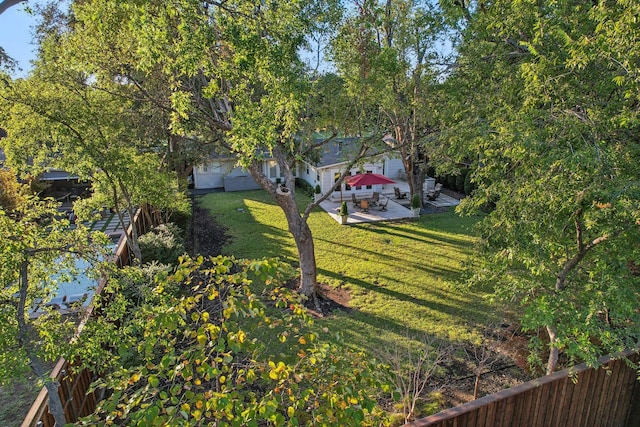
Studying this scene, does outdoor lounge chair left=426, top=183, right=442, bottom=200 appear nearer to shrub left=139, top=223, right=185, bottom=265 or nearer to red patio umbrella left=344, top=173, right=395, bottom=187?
red patio umbrella left=344, top=173, right=395, bottom=187

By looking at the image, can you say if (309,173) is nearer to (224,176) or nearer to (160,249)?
(224,176)

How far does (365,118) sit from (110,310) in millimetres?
7509

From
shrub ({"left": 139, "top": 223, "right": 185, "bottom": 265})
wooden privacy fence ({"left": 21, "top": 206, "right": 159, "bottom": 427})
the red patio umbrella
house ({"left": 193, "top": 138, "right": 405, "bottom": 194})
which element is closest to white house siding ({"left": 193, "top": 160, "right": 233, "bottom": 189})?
house ({"left": 193, "top": 138, "right": 405, "bottom": 194})

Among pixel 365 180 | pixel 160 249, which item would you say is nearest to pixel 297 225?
pixel 160 249

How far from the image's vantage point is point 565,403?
474cm

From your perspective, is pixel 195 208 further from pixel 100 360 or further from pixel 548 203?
pixel 548 203

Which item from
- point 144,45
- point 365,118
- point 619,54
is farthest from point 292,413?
point 365,118

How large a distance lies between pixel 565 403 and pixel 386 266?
7446 mm

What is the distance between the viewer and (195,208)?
20.0 m

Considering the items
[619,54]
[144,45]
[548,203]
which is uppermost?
[144,45]

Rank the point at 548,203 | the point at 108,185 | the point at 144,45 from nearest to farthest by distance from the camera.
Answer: the point at 548,203
the point at 144,45
the point at 108,185

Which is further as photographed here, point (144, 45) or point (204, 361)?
point (144, 45)

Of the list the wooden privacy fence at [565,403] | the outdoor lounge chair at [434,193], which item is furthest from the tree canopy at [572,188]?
the outdoor lounge chair at [434,193]

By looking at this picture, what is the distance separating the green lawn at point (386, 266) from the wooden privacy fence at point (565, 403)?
6.68 ft
